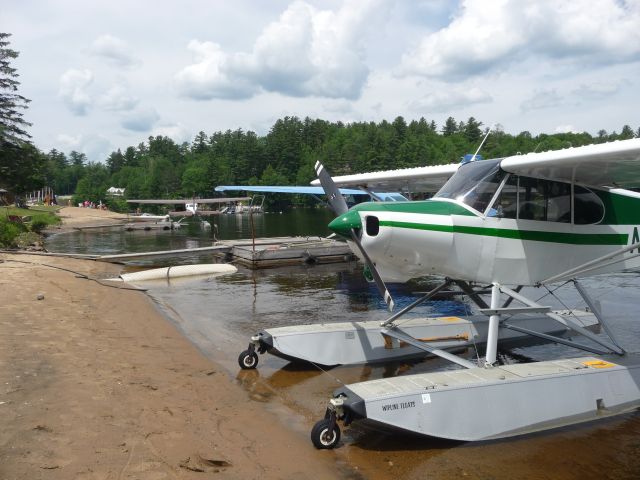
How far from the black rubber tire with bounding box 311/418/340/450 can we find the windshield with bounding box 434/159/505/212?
333cm

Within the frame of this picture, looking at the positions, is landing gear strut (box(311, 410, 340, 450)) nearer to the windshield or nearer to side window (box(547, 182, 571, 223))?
the windshield

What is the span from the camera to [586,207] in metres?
7.19

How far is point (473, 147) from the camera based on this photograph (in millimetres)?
117125

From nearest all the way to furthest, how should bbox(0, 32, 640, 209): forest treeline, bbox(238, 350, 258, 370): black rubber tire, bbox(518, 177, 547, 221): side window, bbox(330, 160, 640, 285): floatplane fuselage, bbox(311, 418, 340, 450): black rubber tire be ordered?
bbox(311, 418, 340, 450): black rubber tire
bbox(330, 160, 640, 285): floatplane fuselage
bbox(518, 177, 547, 221): side window
bbox(238, 350, 258, 370): black rubber tire
bbox(0, 32, 640, 209): forest treeline

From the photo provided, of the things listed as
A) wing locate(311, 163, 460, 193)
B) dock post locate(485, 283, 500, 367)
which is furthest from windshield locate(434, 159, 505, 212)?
wing locate(311, 163, 460, 193)

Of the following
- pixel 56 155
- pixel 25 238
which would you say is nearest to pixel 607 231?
pixel 25 238

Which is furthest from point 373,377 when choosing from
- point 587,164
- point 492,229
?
point 587,164

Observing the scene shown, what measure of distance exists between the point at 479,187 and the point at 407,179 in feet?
7.85

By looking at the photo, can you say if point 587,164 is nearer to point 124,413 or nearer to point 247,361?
point 247,361

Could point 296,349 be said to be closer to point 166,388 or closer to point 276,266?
point 166,388

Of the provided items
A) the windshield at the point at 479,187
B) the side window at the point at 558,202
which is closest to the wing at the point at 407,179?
the windshield at the point at 479,187

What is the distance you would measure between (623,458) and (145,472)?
4.77 meters

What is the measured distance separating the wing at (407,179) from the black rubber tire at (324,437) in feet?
15.5

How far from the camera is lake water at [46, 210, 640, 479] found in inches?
190
